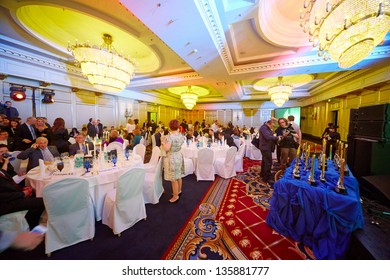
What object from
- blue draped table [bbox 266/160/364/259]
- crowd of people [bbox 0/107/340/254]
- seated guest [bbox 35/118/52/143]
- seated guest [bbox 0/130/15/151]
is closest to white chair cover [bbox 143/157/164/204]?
crowd of people [bbox 0/107/340/254]

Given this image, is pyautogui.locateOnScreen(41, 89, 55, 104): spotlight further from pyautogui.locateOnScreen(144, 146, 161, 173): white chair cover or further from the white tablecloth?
pyautogui.locateOnScreen(144, 146, 161, 173): white chair cover

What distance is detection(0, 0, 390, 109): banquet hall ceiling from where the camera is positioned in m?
2.70

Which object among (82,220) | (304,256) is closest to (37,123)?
(82,220)

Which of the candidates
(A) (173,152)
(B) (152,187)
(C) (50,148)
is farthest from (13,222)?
(A) (173,152)

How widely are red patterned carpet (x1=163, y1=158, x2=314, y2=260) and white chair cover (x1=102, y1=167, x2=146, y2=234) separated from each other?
29.6 inches

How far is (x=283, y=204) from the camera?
2.05 m

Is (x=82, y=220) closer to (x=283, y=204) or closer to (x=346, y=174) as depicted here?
(x=283, y=204)

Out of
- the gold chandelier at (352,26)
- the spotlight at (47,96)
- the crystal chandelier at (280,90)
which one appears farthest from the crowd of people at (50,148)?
the crystal chandelier at (280,90)

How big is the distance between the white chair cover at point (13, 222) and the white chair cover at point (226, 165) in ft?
12.1

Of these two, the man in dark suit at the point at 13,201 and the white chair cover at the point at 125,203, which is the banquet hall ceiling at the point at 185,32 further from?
the man in dark suit at the point at 13,201

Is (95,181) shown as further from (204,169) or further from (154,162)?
(204,169)

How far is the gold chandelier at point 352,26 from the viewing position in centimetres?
165

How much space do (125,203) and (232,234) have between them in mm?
1583
